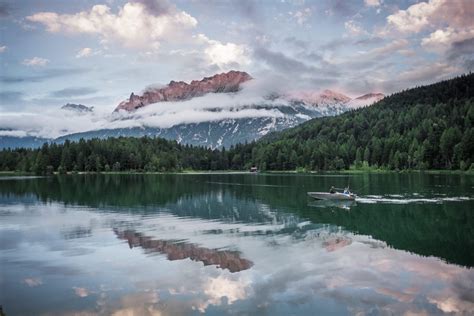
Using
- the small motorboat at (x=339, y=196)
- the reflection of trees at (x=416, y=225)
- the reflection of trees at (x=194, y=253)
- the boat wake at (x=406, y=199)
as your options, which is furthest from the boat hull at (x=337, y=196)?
the reflection of trees at (x=194, y=253)

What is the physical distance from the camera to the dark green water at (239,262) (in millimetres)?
24594

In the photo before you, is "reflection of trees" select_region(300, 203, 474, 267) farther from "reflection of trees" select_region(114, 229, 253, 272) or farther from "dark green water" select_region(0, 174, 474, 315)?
"reflection of trees" select_region(114, 229, 253, 272)

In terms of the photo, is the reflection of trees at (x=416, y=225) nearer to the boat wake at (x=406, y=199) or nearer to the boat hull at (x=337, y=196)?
the boat wake at (x=406, y=199)

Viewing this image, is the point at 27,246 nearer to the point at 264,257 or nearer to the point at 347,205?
the point at 264,257

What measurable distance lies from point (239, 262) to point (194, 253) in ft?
14.6

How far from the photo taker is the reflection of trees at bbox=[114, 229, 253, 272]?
3306cm

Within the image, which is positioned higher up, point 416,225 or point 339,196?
point 339,196

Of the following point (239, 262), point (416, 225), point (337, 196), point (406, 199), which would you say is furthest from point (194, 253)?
point (406, 199)

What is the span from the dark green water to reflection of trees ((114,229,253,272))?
3.5 inches

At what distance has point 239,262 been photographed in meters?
33.7

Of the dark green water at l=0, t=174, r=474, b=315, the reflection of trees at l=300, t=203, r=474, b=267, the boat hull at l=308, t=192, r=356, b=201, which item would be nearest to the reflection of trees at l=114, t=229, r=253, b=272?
the dark green water at l=0, t=174, r=474, b=315

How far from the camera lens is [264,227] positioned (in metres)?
50.2

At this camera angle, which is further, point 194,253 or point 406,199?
point 406,199

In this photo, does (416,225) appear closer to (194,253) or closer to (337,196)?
(194,253)
